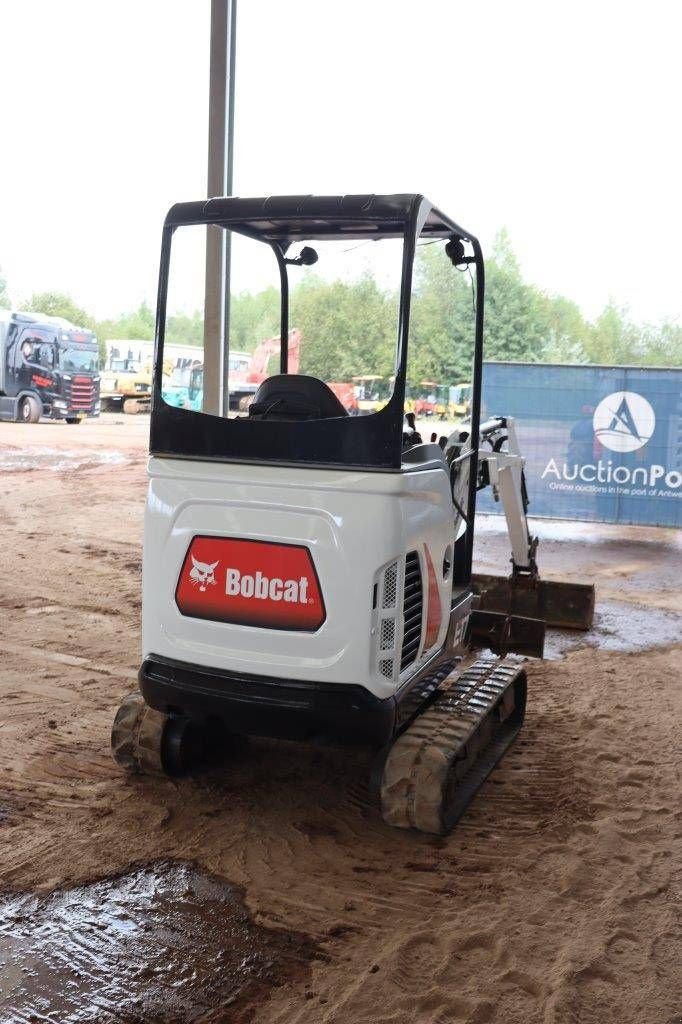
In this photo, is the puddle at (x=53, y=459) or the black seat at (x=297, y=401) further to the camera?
the puddle at (x=53, y=459)

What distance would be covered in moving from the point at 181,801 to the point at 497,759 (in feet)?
4.55

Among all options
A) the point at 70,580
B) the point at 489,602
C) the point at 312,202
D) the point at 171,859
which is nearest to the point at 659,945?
the point at 171,859

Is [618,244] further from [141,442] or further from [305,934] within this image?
[305,934]

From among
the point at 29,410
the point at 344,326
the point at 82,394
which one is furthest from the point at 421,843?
the point at 82,394

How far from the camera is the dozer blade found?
684 cm

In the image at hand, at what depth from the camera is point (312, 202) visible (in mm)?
3688

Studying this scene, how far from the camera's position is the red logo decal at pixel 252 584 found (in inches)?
143

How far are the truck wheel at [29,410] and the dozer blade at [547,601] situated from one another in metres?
12.3

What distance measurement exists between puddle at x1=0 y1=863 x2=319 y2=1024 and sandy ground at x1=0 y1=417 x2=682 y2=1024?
0.25ft

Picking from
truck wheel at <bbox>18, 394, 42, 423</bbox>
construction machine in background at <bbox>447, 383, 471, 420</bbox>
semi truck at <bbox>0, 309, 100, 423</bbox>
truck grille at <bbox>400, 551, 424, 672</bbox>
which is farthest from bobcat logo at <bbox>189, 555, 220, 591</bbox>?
truck wheel at <bbox>18, 394, 42, 423</bbox>

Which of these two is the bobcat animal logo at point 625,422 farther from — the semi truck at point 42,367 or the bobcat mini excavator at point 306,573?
the semi truck at point 42,367

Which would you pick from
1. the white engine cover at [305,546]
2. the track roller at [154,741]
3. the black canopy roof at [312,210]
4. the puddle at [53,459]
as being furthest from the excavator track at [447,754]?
the puddle at [53,459]

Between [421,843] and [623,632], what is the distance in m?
3.46

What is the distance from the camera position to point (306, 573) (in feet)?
11.9
